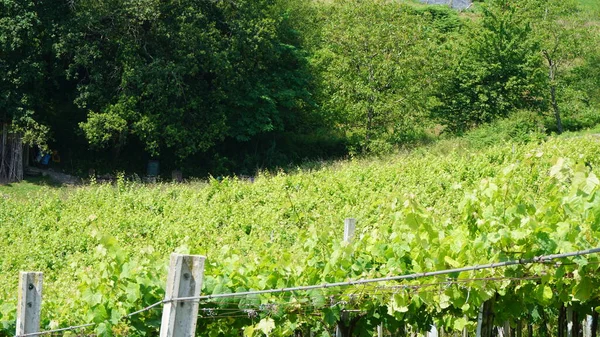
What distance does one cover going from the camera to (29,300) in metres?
6.10

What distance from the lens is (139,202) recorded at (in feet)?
67.4

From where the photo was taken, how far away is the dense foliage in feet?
96.6

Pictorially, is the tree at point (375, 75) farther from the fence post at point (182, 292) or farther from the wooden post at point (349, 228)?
the fence post at point (182, 292)

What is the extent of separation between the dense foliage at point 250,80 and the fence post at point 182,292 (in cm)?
2528

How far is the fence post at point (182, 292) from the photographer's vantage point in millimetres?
4488

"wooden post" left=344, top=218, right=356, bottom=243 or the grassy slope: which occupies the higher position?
"wooden post" left=344, top=218, right=356, bottom=243

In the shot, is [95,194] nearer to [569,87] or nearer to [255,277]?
[255,277]

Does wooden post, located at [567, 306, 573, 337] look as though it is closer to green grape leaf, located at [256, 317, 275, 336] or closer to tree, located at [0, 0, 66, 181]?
green grape leaf, located at [256, 317, 275, 336]

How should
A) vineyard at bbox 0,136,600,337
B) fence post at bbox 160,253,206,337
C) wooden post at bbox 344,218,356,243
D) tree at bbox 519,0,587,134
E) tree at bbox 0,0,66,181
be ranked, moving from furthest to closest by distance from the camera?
tree at bbox 519,0,587,134 → tree at bbox 0,0,66,181 → wooden post at bbox 344,218,356,243 → vineyard at bbox 0,136,600,337 → fence post at bbox 160,253,206,337

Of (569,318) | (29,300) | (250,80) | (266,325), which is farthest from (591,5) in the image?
(29,300)

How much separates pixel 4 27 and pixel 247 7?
887cm

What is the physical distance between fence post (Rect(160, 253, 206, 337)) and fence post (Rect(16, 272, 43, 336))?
1.93 metres

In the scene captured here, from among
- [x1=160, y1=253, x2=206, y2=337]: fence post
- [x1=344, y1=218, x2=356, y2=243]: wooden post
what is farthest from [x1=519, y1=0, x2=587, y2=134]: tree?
[x1=160, y1=253, x2=206, y2=337]: fence post

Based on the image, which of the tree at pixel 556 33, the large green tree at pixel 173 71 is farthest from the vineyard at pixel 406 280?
the tree at pixel 556 33
